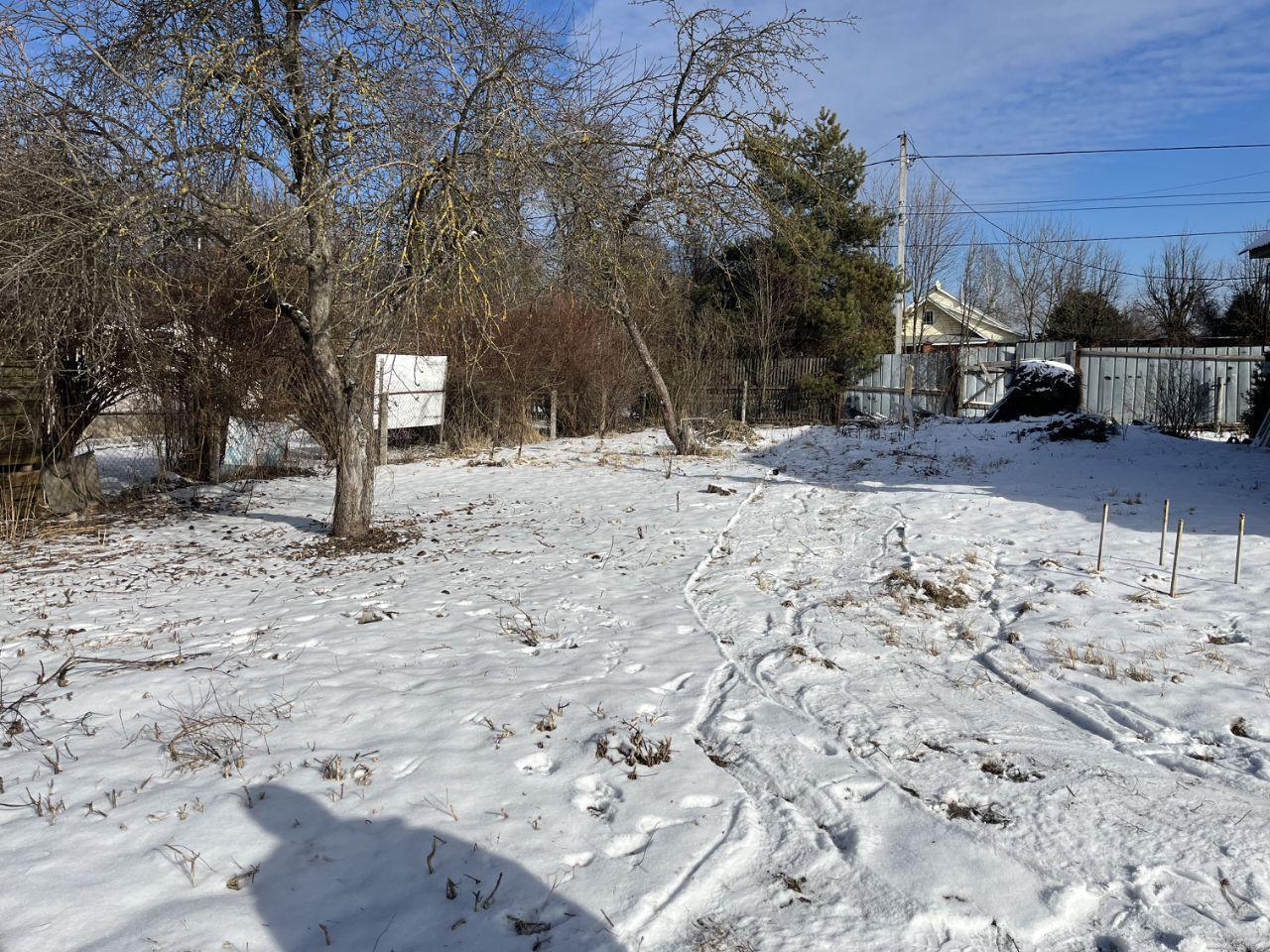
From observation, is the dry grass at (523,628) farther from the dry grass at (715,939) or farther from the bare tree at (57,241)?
the bare tree at (57,241)

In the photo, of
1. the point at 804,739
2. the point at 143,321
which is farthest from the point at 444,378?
the point at 804,739

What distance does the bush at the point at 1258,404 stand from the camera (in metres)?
12.8

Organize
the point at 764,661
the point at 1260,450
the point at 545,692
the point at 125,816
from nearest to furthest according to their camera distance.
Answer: the point at 125,816 < the point at 545,692 < the point at 764,661 < the point at 1260,450

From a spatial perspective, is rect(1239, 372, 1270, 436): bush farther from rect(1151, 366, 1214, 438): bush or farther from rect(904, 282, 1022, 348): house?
rect(904, 282, 1022, 348): house

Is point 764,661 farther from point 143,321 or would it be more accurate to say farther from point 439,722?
point 143,321

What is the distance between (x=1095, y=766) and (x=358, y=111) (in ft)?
22.4

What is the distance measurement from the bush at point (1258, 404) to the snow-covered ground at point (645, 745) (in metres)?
6.15

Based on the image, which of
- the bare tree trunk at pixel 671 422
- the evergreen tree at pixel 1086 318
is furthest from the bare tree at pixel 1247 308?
the bare tree trunk at pixel 671 422

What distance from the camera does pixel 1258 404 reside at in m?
13.2

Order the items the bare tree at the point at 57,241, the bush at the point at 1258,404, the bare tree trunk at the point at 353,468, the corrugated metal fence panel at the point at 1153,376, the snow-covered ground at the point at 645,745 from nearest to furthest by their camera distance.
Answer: the snow-covered ground at the point at 645,745 < the bare tree at the point at 57,241 < the bare tree trunk at the point at 353,468 < the bush at the point at 1258,404 < the corrugated metal fence panel at the point at 1153,376

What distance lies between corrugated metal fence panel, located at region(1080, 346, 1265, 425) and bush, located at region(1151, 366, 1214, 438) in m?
0.14

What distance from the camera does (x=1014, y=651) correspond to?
5195 millimetres

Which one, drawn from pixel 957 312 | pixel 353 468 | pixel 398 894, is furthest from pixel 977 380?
pixel 957 312

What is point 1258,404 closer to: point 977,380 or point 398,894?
point 977,380
